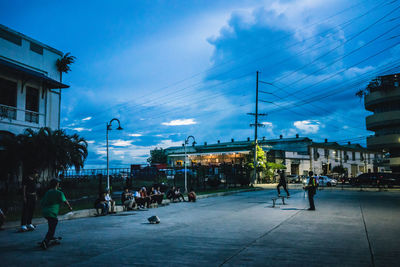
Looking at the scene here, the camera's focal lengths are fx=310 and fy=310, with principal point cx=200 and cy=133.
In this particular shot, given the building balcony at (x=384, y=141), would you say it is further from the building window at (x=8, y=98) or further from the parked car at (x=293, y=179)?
the building window at (x=8, y=98)

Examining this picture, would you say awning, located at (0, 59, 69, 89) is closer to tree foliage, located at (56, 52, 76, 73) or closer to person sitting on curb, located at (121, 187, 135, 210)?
tree foliage, located at (56, 52, 76, 73)

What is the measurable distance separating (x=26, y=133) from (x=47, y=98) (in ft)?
12.5

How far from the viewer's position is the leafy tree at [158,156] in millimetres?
99688

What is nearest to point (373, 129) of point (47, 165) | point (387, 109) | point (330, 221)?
point (387, 109)

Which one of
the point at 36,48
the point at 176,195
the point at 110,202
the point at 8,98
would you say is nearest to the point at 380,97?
the point at 176,195

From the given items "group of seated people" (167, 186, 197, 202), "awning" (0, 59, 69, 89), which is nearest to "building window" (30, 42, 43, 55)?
"awning" (0, 59, 69, 89)

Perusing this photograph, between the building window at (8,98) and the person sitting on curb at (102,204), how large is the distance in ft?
34.9

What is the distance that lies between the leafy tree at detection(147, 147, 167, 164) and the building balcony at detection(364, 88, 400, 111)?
211ft

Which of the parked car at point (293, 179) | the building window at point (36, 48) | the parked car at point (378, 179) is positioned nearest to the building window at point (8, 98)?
the building window at point (36, 48)

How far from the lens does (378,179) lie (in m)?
37.8

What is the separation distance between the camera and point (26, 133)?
22.2 m

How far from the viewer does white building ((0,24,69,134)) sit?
70.4ft

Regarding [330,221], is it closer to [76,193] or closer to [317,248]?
[317,248]

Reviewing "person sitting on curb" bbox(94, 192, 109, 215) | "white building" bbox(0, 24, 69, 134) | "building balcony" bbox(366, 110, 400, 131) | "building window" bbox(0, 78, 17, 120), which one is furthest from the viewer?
"building balcony" bbox(366, 110, 400, 131)
